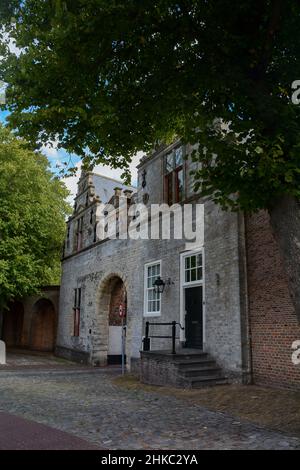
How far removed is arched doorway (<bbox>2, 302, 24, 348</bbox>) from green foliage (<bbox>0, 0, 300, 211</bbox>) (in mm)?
24989

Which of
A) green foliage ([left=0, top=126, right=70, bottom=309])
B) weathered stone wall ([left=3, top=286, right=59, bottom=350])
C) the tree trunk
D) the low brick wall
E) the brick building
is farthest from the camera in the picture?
weathered stone wall ([left=3, top=286, right=59, bottom=350])

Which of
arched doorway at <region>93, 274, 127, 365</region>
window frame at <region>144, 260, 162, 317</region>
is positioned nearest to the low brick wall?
arched doorway at <region>93, 274, 127, 365</region>

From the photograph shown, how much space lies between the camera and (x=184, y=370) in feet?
33.6

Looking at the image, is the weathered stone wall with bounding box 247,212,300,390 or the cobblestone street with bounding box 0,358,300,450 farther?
the weathered stone wall with bounding box 247,212,300,390

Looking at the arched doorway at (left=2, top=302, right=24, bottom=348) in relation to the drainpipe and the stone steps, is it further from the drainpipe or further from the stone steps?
the drainpipe

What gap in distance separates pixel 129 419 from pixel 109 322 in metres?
12.6

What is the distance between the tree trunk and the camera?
19.5 ft

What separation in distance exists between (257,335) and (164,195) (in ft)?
21.0

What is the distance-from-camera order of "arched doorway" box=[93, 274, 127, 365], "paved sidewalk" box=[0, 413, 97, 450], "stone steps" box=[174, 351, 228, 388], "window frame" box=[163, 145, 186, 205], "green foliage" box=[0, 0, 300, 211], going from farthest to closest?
1. "arched doorway" box=[93, 274, 127, 365]
2. "window frame" box=[163, 145, 186, 205]
3. "stone steps" box=[174, 351, 228, 388]
4. "green foliage" box=[0, 0, 300, 211]
5. "paved sidewalk" box=[0, 413, 97, 450]

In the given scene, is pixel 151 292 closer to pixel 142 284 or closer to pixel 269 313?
pixel 142 284

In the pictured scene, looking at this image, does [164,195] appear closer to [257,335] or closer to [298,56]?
[257,335]

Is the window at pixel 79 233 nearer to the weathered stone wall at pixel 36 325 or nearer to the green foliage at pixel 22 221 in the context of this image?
the green foliage at pixel 22 221

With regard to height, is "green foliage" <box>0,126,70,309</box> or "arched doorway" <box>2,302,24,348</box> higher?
"green foliage" <box>0,126,70,309</box>

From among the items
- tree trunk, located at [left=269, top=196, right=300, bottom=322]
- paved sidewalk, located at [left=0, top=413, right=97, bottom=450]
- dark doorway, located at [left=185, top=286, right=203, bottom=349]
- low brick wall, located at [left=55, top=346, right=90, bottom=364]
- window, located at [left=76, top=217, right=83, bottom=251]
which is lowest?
low brick wall, located at [left=55, top=346, right=90, bottom=364]
